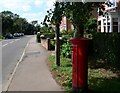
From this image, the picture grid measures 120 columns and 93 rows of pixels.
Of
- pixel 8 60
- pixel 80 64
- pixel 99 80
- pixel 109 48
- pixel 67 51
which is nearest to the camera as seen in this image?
pixel 80 64

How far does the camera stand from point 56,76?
1184cm

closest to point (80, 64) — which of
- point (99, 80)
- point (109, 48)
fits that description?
point (99, 80)

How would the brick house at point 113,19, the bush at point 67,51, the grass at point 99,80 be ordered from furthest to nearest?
1. the brick house at point 113,19
2. the bush at point 67,51
3. the grass at point 99,80

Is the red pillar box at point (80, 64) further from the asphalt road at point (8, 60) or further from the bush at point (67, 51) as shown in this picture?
the bush at point (67, 51)

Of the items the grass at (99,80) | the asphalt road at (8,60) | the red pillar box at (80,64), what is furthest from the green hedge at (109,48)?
the asphalt road at (8,60)

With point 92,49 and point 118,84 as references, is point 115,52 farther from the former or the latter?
point 92,49

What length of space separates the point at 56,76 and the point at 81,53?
3.58 metres

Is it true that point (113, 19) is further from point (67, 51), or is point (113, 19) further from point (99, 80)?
point (99, 80)

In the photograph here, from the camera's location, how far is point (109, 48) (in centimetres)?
1262

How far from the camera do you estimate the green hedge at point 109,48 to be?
11.6m

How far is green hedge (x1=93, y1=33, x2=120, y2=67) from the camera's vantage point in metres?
11.6

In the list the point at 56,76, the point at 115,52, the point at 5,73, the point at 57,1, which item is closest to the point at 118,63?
the point at 115,52

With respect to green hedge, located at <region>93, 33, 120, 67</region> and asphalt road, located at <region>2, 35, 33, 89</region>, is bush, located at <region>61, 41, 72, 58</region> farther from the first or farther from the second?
asphalt road, located at <region>2, 35, 33, 89</region>

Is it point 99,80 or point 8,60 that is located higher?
point 99,80
